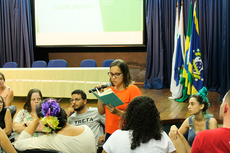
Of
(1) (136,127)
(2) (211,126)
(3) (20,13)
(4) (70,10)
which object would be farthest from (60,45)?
(1) (136,127)

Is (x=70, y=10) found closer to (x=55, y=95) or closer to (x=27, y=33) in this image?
(x=27, y=33)

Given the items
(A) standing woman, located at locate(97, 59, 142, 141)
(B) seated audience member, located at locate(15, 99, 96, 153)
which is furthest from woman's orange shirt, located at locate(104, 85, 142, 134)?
(B) seated audience member, located at locate(15, 99, 96, 153)

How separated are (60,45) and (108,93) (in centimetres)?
619

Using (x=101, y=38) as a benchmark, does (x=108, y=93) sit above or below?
below

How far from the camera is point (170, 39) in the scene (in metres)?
6.37

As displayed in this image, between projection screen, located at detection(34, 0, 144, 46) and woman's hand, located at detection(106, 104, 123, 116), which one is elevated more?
projection screen, located at detection(34, 0, 144, 46)

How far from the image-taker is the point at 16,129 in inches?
89.6

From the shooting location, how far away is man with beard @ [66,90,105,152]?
2.41m

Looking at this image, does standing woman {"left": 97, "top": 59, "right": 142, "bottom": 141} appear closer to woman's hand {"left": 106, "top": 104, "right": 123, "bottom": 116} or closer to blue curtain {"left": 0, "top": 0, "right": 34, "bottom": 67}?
woman's hand {"left": 106, "top": 104, "right": 123, "bottom": 116}

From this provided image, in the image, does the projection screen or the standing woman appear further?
the projection screen

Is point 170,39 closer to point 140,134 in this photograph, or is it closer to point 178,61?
point 178,61

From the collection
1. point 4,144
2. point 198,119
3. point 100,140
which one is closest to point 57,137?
point 4,144

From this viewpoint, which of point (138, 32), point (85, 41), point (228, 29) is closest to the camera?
point (228, 29)

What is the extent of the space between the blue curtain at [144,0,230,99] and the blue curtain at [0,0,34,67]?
4113mm
